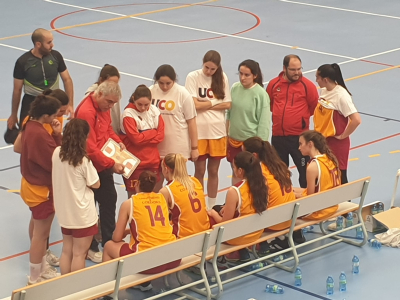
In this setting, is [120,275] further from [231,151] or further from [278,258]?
[231,151]

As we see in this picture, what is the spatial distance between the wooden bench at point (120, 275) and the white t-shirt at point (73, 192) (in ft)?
2.03

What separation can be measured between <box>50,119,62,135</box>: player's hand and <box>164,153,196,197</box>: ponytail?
40.5 inches

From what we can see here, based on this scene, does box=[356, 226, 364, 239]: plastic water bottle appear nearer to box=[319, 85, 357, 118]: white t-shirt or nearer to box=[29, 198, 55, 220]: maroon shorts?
box=[319, 85, 357, 118]: white t-shirt

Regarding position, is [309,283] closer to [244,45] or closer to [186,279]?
[186,279]

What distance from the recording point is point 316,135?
7773mm

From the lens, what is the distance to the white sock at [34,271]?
718cm

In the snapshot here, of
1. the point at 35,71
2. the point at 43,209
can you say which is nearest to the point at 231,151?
the point at 35,71

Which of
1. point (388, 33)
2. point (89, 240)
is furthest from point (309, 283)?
A: point (388, 33)

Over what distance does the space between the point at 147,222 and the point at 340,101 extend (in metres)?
2.74

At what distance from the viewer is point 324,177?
7797mm

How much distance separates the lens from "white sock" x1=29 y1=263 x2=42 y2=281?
718 cm

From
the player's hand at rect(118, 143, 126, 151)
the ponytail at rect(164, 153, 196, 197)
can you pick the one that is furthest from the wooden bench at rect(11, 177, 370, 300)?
the player's hand at rect(118, 143, 126, 151)

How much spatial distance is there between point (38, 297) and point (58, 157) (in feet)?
4.20

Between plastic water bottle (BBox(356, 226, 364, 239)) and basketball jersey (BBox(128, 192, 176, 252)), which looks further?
plastic water bottle (BBox(356, 226, 364, 239))
